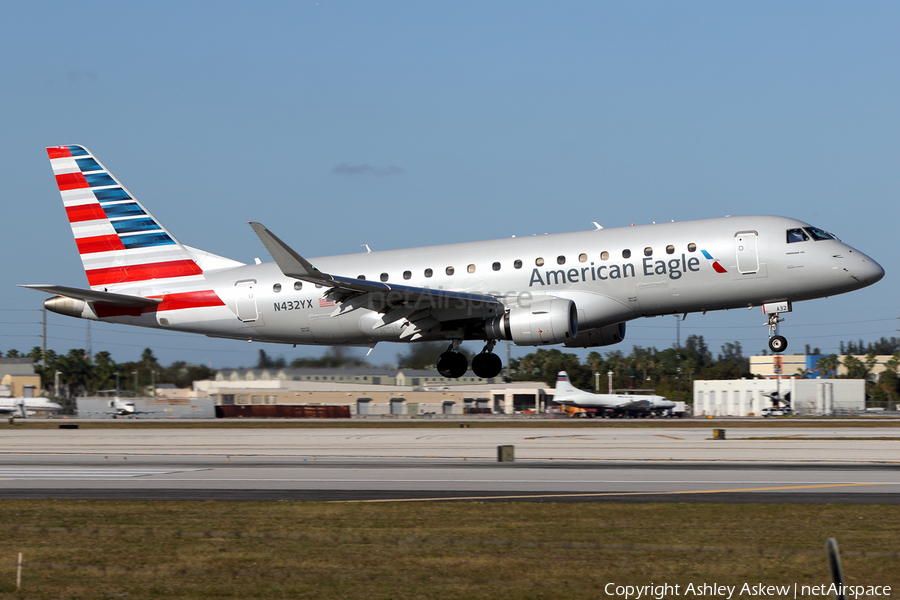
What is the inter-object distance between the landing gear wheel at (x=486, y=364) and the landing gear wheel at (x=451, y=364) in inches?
29.7

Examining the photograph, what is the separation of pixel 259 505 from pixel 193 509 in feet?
4.28

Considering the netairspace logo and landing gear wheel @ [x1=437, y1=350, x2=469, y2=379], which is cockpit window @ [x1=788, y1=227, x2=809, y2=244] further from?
the netairspace logo

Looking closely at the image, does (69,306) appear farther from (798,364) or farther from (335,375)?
(798,364)

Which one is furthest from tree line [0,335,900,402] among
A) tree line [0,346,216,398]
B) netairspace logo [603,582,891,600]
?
netairspace logo [603,582,891,600]

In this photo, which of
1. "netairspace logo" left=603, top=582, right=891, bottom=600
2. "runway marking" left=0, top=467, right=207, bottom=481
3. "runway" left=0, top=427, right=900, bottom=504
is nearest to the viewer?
"netairspace logo" left=603, top=582, right=891, bottom=600

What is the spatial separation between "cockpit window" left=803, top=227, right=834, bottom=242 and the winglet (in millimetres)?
15239

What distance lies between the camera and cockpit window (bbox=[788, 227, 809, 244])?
28188 millimetres

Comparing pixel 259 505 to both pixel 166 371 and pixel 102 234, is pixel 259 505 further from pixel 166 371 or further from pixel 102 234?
pixel 166 371

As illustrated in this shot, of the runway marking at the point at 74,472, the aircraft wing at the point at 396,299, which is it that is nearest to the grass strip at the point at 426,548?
the runway marking at the point at 74,472

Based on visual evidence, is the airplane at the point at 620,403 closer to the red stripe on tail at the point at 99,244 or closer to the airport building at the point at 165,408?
the airport building at the point at 165,408

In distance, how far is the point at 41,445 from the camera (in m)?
38.1

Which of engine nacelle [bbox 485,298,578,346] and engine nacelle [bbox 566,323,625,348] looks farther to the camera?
engine nacelle [bbox 566,323,625,348]

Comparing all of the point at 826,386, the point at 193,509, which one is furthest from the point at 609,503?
the point at 826,386

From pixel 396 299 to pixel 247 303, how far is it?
21.6 ft
